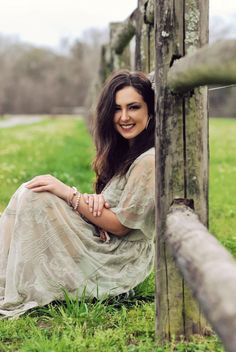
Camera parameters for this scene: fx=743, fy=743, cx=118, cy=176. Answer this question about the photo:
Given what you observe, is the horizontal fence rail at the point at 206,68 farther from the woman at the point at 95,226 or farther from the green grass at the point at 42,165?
the green grass at the point at 42,165

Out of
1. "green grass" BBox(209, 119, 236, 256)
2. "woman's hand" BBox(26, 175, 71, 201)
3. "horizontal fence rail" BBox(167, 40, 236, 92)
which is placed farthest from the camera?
"green grass" BBox(209, 119, 236, 256)

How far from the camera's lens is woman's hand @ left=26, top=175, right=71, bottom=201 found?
3.49 m

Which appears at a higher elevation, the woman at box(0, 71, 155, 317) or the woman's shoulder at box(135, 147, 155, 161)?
the woman's shoulder at box(135, 147, 155, 161)

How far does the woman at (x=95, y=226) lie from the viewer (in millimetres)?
3465

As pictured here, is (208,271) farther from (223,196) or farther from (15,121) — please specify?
(15,121)

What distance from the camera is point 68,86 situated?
59938 mm

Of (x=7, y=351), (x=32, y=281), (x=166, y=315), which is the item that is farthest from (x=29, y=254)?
(x=166, y=315)

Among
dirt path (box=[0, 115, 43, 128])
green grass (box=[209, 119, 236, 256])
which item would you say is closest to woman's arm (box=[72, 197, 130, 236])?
green grass (box=[209, 119, 236, 256])

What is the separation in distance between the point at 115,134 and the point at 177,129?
1.00 m

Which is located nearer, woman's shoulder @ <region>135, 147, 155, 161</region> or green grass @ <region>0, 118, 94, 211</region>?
woman's shoulder @ <region>135, 147, 155, 161</region>

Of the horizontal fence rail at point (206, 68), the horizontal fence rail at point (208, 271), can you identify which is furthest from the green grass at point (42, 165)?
the horizontal fence rail at point (208, 271)

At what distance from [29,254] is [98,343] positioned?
75cm

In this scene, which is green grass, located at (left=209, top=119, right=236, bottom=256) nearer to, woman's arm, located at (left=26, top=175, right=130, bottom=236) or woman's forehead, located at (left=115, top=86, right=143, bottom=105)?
woman's arm, located at (left=26, top=175, right=130, bottom=236)

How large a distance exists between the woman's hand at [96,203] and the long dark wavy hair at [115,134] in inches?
6.5
